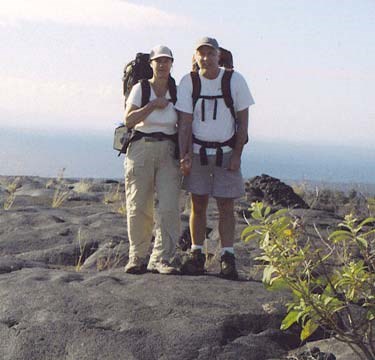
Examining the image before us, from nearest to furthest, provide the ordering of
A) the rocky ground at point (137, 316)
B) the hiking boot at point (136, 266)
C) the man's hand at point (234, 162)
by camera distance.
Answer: the rocky ground at point (137, 316) < the man's hand at point (234, 162) < the hiking boot at point (136, 266)

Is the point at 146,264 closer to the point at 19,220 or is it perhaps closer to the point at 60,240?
the point at 60,240

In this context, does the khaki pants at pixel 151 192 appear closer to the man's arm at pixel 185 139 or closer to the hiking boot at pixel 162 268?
the hiking boot at pixel 162 268

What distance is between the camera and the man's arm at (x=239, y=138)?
7.05 metres

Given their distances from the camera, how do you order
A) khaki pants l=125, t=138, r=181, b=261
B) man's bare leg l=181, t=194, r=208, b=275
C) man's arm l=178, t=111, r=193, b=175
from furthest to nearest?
1. man's bare leg l=181, t=194, r=208, b=275
2. khaki pants l=125, t=138, r=181, b=261
3. man's arm l=178, t=111, r=193, b=175

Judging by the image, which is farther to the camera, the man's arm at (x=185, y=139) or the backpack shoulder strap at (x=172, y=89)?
the backpack shoulder strap at (x=172, y=89)

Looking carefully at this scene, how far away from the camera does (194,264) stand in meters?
7.35

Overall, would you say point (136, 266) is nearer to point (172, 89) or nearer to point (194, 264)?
point (194, 264)

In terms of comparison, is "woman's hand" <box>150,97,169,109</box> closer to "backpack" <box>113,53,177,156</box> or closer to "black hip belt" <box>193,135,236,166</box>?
"backpack" <box>113,53,177,156</box>

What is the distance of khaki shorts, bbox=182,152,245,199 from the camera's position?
7117mm

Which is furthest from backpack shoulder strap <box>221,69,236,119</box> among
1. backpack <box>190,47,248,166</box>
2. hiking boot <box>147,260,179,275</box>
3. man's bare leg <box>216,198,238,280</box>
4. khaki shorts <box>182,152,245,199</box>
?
hiking boot <box>147,260,179,275</box>

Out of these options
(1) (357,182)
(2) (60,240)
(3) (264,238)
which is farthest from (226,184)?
(1) (357,182)

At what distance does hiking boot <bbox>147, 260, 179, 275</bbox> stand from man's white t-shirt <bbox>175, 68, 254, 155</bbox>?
1.15 meters

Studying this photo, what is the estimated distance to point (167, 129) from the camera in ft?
23.5

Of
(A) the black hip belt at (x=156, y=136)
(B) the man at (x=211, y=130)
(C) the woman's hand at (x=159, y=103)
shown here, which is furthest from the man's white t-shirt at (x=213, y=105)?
(A) the black hip belt at (x=156, y=136)
